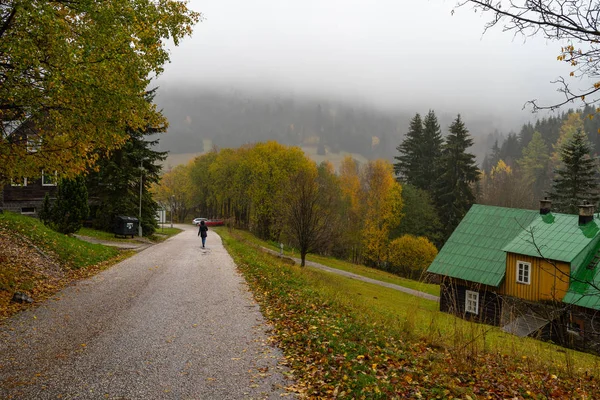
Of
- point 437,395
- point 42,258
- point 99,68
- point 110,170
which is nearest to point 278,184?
point 110,170

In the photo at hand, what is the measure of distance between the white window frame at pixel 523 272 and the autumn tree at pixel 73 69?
22744mm

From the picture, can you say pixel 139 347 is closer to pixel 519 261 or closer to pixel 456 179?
pixel 519 261

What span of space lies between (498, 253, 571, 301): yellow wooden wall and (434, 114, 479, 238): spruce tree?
24785 millimetres

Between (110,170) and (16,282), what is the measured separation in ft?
64.4

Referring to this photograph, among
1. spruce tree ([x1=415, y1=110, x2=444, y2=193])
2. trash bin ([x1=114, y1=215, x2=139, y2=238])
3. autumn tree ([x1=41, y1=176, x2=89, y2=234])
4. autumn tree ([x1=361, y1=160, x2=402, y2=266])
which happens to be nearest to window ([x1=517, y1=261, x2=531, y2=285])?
autumn tree ([x1=361, y1=160, x2=402, y2=266])

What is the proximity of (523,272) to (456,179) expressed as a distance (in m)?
28.2

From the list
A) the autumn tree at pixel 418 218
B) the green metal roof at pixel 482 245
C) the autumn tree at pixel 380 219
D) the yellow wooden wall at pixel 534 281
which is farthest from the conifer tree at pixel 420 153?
the yellow wooden wall at pixel 534 281

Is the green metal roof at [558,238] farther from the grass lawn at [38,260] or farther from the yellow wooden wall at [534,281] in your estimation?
the grass lawn at [38,260]

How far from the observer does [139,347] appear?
7.16 m

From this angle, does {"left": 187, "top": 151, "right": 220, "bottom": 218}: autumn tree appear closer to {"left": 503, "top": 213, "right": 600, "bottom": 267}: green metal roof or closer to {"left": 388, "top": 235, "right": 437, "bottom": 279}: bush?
{"left": 388, "top": 235, "right": 437, "bottom": 279}: bush

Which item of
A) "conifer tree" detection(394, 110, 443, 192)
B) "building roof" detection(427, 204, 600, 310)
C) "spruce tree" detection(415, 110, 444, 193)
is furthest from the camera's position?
"conifer tree" detection(394, 110, 443, 192)

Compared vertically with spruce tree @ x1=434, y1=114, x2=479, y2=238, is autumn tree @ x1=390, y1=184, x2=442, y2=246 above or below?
below

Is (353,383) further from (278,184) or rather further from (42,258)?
(278,184)

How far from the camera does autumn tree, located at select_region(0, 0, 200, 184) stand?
24.4 feet
